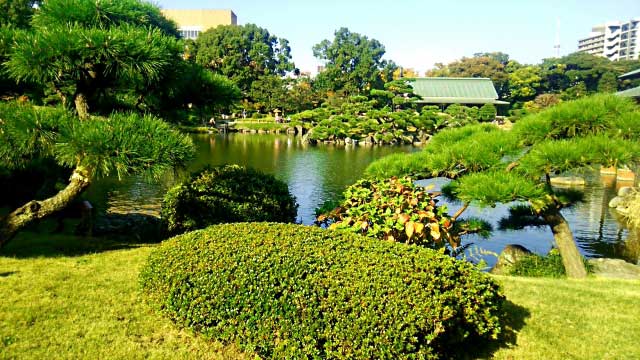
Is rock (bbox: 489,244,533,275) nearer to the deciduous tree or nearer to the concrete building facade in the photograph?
the deciduous tree

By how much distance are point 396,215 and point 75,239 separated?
3.36m

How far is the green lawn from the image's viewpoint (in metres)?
2.54

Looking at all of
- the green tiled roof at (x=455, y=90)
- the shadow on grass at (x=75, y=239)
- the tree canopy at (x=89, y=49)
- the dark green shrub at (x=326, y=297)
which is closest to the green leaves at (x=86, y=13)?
the tree canopy at (x=89, y=49)

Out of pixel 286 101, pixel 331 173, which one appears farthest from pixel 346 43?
pixel 331 173

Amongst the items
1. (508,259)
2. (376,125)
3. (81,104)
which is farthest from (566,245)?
(376,125)

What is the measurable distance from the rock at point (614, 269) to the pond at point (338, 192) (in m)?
1.31

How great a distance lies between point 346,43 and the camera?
124 ft

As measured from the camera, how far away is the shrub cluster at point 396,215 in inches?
149

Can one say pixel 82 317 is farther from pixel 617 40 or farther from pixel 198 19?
pixel 617 40

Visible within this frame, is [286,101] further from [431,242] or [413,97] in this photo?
[431,242]

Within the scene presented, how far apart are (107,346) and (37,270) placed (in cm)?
148

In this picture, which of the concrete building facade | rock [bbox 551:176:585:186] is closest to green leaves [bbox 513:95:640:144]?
rock [bbox 551:176:585:186]

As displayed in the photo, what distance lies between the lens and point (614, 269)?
19.1 feet

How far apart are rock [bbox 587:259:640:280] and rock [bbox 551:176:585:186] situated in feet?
30.0
